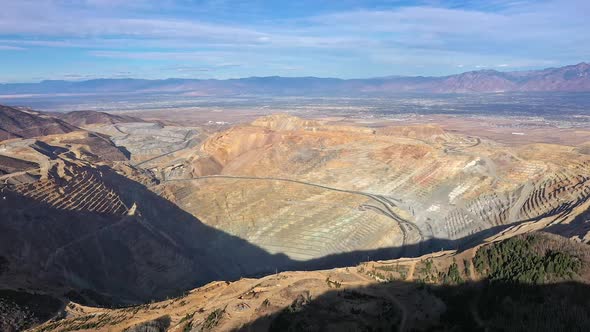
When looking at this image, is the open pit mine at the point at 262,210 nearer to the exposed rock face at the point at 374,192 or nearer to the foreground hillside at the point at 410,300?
the exposed rock face at the point at 374,192

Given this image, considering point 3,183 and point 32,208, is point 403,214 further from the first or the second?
point 3,183

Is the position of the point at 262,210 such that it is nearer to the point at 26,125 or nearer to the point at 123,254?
the point at 123,254

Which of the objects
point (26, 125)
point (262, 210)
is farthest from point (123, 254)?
point (26, 125)

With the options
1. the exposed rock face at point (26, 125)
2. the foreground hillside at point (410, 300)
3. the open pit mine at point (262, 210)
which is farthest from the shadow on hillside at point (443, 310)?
the exposed rock face at point (26, 125)

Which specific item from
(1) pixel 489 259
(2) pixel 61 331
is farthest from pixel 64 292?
(1) pixel 489 259

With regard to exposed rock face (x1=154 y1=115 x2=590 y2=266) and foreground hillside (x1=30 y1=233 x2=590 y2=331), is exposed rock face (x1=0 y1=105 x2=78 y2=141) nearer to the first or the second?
exposed rock face (x1=154 y1=115 x2=590 y2=266)

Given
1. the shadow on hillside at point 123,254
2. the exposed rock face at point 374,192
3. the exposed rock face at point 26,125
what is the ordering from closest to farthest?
the shadow on hillside at point 123,254
the exposed rock face at point 374,192
the exposed rock face at point 26,125
